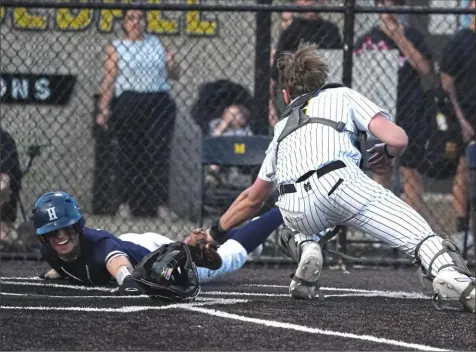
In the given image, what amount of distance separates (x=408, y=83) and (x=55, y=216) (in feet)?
12.7

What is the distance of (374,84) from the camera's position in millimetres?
9703

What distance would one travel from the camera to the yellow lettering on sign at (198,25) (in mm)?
10523

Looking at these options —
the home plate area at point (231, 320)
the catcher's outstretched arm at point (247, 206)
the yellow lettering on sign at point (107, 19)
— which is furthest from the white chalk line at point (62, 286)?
the yellow lettering on sign at point (107, 19)

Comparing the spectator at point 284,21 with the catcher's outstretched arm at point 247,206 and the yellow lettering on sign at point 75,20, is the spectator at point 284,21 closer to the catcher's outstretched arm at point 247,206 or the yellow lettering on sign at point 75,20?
the yellow lettering on sign at point 75,20

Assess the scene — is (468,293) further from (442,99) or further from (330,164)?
(442,99)

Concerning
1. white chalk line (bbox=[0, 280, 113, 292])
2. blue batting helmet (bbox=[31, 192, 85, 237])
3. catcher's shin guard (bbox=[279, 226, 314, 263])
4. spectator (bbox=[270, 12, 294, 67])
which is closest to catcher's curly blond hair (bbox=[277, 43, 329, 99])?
catcher's shin guard (bbox=[279, 226, 314, 263])

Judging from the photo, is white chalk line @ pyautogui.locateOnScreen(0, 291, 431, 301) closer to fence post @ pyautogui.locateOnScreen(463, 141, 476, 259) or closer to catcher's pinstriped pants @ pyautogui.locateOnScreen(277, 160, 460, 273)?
catcher's pinstriped pants @ pyautogui.locateOnScreen(277, 160, 460, 273)

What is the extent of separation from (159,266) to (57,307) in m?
0.58

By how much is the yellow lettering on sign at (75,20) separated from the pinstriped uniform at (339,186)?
391 centimetres

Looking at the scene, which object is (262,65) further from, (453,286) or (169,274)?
(453,286)

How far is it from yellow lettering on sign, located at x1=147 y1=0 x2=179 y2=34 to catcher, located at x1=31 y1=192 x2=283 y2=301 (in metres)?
2.96

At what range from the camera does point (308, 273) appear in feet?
21.1

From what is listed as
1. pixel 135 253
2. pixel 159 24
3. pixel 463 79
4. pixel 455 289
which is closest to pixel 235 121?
pixel 159 24

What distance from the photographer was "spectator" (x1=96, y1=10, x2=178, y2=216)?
32.2ft
